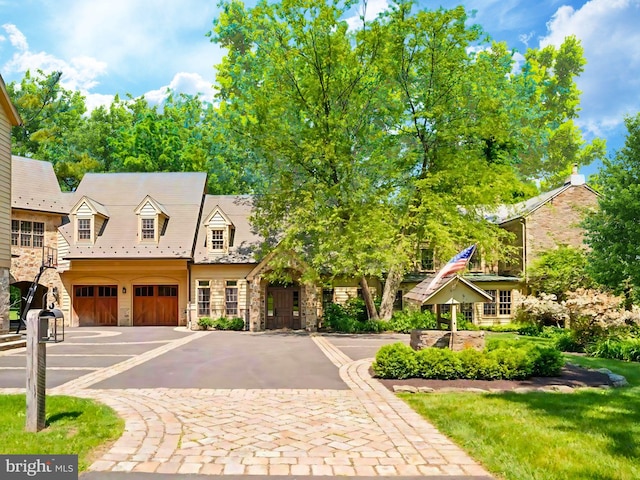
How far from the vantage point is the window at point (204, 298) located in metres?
27.1

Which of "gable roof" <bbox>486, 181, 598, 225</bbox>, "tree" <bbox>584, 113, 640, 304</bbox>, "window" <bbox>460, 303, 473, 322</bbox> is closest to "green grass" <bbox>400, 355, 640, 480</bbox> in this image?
"tree" <bbox>584, 113, 640, 304</bbox>

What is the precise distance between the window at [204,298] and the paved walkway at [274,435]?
56.1 ft

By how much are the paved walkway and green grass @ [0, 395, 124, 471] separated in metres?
0.24

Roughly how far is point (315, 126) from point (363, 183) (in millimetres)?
4044

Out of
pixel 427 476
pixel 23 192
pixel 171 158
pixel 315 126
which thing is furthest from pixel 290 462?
pixel 171 158

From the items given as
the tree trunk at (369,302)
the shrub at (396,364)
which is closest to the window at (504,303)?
the tree trunk at (369,302)

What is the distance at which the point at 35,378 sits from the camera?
6.72m

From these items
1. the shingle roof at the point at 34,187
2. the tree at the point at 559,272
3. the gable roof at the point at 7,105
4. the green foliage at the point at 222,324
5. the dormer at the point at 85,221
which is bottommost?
the green foliage at the point at 222,324

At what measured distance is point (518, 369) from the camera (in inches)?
434

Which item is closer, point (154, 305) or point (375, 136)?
point (375, 136)

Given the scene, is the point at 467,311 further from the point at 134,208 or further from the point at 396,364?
the point at 134,208

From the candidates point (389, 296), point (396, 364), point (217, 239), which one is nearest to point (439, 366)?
point (396, 364)

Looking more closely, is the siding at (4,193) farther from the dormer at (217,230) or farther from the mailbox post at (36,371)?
the mailbox post at (36,371)

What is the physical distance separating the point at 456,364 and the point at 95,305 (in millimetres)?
24229
